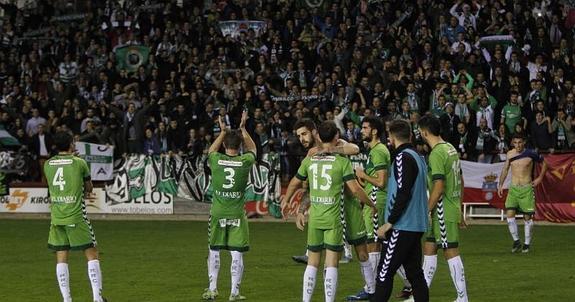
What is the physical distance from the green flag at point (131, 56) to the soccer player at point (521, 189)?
17184 millimetres

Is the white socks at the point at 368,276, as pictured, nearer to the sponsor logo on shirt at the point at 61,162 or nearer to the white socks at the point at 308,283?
the white socks at the point at 308,283

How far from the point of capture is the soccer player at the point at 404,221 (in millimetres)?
11758

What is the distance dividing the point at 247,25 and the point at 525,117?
1071 centimetres

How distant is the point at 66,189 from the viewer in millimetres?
13883

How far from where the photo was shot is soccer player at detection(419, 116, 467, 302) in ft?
42.9

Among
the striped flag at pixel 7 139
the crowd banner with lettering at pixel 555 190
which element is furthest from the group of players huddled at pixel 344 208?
the striped flag at pixel 7 139

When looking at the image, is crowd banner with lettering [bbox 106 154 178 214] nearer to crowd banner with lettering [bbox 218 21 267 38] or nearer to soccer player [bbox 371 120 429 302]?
crowd banner with lettering [bbox 218 21 267 38]

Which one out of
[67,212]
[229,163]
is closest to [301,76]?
[229,163]

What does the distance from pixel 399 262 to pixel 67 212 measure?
4.37m

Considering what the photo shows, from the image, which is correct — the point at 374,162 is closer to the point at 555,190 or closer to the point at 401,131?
the point at 401,131

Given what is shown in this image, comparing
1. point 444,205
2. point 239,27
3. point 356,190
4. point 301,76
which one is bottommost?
point 444,205

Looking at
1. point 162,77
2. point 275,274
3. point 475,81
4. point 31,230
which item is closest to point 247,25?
point 162,77

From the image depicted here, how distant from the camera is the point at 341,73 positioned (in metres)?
31.5

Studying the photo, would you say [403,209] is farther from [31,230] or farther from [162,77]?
[162,77]
